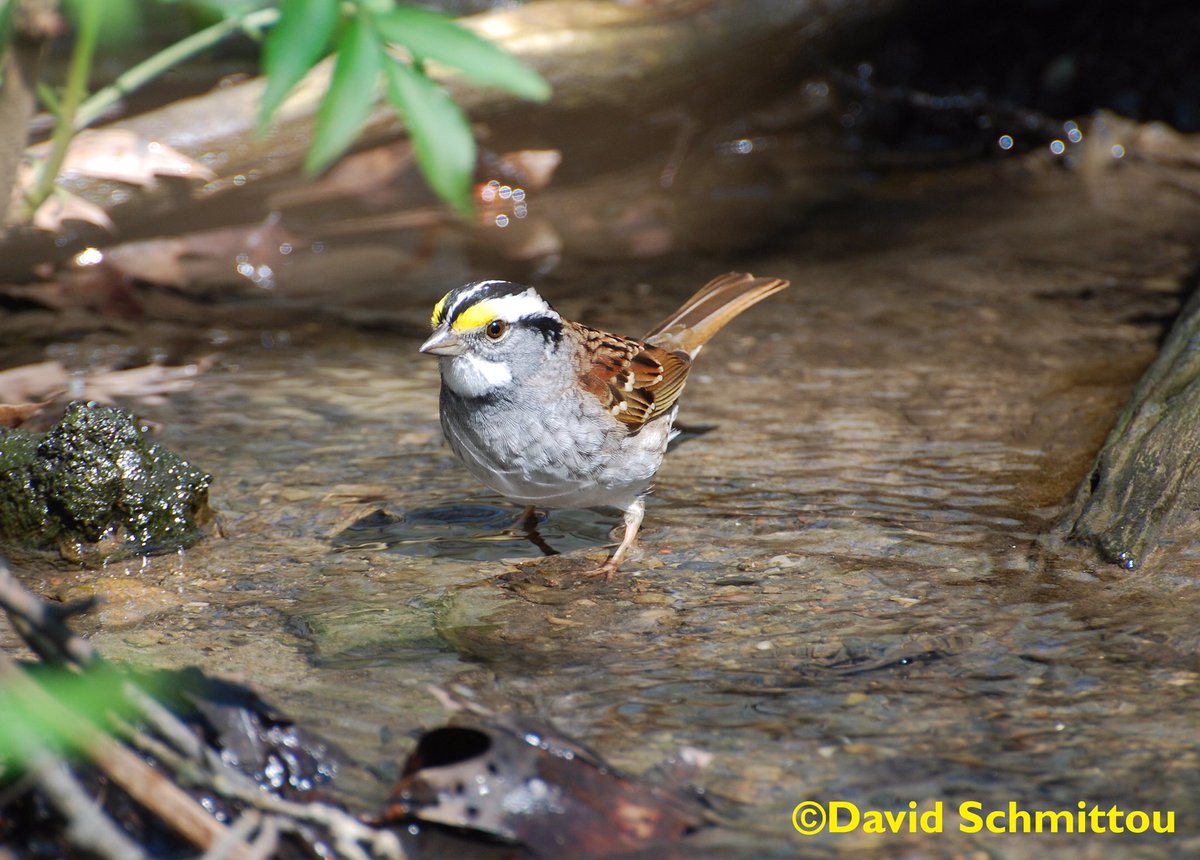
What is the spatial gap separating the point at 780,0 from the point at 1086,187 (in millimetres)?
2572

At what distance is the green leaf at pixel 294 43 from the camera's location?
A: 206 cm

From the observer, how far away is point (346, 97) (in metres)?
2.11

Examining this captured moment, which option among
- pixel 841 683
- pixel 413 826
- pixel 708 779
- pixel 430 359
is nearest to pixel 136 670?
pixel 413 826

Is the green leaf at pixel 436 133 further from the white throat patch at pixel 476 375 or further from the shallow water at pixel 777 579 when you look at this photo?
the white throat patch at pixel 476 375

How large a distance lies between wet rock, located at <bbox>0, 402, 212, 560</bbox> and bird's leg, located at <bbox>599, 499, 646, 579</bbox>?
147 centimetres

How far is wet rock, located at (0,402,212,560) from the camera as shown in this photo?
4281mm

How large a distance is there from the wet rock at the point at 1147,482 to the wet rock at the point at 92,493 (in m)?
3.09

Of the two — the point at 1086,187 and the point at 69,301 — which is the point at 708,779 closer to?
the point at 69,301

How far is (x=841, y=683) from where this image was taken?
3.35 metres

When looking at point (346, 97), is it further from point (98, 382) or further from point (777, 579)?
→ point (98, 382)

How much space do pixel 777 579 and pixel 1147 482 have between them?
1.25 m

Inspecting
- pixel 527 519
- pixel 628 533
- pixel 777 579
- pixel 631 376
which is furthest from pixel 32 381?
pixel 777 579

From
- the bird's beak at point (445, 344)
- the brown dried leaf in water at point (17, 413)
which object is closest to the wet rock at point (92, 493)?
the brown dried leaf in water at point (17, 413)

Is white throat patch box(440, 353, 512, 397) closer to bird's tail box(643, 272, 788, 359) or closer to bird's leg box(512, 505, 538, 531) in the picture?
bird's leg box(512, 505, 538, 531)
